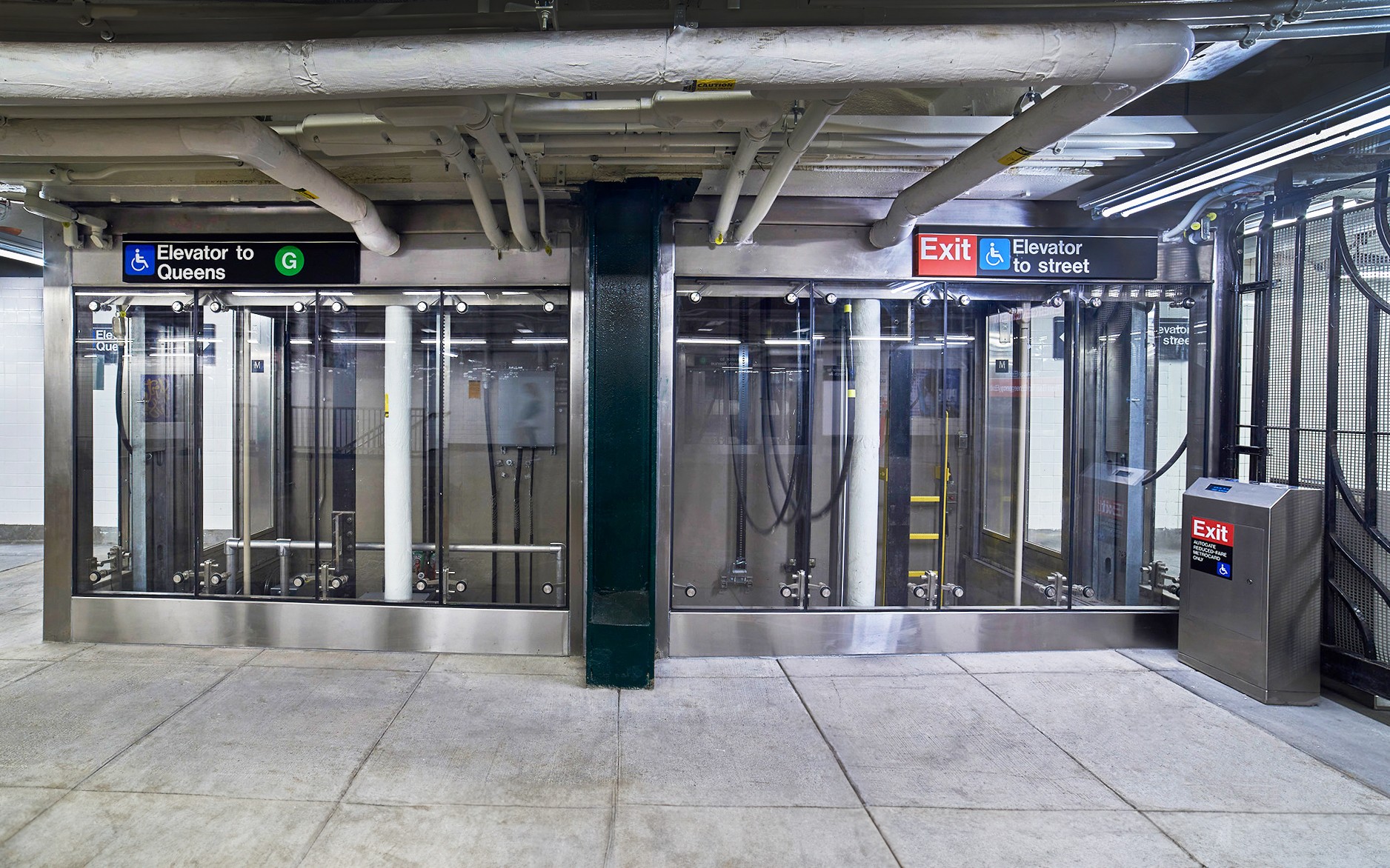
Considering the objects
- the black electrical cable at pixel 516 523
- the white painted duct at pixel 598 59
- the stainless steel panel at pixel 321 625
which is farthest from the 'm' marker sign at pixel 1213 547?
the black electrical cable at pixel 516 523

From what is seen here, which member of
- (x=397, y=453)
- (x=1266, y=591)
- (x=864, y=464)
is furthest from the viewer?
(x=864, y=464)

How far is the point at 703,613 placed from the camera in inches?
165

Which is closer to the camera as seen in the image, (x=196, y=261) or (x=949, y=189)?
(x=949, y=189)

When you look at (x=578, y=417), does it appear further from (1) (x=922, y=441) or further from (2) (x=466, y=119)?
(1) (x=922, y=441)

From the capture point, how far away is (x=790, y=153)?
114 inches

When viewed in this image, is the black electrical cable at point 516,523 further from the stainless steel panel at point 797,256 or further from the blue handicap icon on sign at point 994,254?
the blue handicap icon on sign at point 994,254

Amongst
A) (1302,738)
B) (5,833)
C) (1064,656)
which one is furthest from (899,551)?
(5,833)

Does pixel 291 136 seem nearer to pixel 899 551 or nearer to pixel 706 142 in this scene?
pixel 706 142

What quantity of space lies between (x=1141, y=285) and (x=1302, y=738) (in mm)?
2703

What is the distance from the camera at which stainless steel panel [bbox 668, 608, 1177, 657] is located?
13.8 ft

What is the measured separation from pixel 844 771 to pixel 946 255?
3.05 meters

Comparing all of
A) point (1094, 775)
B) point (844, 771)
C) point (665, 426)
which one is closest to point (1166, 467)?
point (1094, 775)

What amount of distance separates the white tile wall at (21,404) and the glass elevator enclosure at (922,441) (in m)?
7.07

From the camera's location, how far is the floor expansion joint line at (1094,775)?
2.42 m
